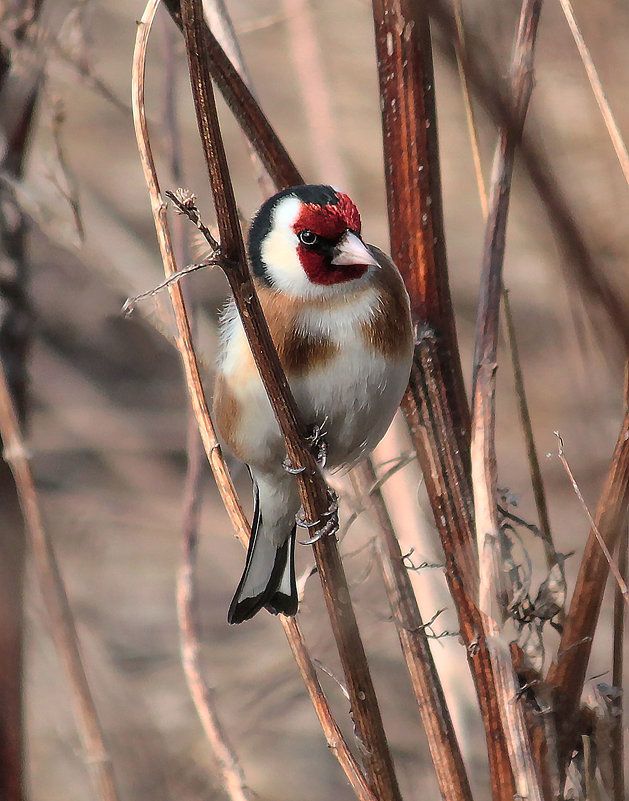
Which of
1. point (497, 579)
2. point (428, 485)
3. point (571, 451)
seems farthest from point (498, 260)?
point (571, 451)

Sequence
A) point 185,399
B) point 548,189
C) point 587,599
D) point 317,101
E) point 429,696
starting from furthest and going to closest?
point 185,399 → point 317,101 → point 429,696 → point 587,599 → point 548,189

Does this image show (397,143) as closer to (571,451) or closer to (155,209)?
(155,209)

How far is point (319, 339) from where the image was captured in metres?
1.57

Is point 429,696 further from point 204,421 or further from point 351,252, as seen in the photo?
point 351,252

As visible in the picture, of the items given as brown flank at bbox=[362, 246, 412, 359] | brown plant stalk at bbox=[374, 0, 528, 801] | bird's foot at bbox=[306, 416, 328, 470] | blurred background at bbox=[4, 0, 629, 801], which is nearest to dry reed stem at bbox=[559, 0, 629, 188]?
brown plant stalk at bbox=[374, 0, 528, 801]

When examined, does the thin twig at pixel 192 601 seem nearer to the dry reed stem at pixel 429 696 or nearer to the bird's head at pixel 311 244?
the bird's head at pixel 311 244

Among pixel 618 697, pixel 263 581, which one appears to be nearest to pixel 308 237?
pixel 263 581

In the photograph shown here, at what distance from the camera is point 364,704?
1.12 metres

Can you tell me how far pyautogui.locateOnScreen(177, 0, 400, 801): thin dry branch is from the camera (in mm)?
767

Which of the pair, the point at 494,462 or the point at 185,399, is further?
the point at 185,399

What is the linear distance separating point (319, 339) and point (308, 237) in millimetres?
173

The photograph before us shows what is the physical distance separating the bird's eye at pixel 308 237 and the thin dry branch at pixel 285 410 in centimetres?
55

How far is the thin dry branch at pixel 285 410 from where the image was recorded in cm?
77

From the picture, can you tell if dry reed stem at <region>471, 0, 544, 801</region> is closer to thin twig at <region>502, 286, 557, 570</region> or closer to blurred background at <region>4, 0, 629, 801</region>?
thin twig at <region>502, 286, 557, 570</region>
